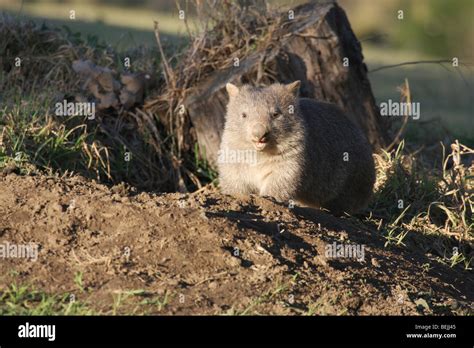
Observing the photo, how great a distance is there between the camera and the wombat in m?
7.15

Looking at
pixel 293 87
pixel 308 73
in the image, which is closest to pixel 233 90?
pixel 293 87

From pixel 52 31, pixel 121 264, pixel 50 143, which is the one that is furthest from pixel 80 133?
pixel 121 264

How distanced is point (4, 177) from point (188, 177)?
2583mm

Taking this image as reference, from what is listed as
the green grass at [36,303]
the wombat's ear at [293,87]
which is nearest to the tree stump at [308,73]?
the wombat's ear at [293,87]

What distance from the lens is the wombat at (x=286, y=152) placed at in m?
7.15

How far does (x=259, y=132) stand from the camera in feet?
22.8

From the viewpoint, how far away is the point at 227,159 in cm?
740

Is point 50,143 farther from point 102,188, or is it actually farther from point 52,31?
point 52,31

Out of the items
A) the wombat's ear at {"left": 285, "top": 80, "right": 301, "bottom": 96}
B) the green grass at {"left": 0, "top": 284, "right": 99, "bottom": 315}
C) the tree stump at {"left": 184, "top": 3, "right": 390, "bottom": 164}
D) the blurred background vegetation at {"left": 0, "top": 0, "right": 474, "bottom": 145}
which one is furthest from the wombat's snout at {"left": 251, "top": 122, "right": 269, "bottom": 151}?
the blurred background vegetation at {"left": 0, "top": 0, "right": 474, "bottom": 145}

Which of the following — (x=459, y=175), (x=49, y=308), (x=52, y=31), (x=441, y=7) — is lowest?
(x=49, y=308)

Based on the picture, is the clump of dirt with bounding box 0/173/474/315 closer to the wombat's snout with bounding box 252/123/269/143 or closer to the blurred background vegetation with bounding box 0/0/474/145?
the wombat's snout with bounding box 252/123/269/143

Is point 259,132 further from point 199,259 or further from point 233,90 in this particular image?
point 199,259

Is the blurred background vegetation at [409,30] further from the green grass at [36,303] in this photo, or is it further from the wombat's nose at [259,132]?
the green grass at [36,303]

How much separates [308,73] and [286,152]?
2.05 meters
